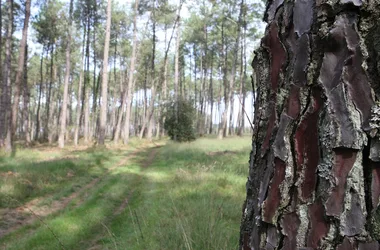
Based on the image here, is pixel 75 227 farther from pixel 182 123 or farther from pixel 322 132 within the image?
pixel 182 123

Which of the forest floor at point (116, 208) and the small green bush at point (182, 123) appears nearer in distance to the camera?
the forest floor at point (116, 208)

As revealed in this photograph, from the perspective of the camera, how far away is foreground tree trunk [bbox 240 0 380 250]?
0.89m

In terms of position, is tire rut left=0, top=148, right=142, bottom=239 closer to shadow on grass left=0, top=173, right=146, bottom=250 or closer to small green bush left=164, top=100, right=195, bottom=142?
shadow on grass left=0, top=173, right=146, bottom=250

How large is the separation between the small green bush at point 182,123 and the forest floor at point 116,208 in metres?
14.1

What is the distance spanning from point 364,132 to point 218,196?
5.33m

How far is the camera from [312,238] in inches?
37.4

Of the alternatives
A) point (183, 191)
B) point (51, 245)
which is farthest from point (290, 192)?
point (183, 191)

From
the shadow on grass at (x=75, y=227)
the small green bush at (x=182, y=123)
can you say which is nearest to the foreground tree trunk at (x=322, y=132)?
the shadow on grass at (x=75, y=227)

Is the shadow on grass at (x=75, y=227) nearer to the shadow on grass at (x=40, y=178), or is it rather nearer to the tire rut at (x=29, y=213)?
the tire rut at (x=29, y=213)

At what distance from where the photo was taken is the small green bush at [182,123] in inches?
1038

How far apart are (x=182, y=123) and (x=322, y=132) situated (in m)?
25.5

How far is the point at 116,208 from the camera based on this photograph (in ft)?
24.4

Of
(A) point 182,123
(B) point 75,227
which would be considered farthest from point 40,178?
(A) point 182,123

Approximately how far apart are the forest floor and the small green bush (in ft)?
46.4
